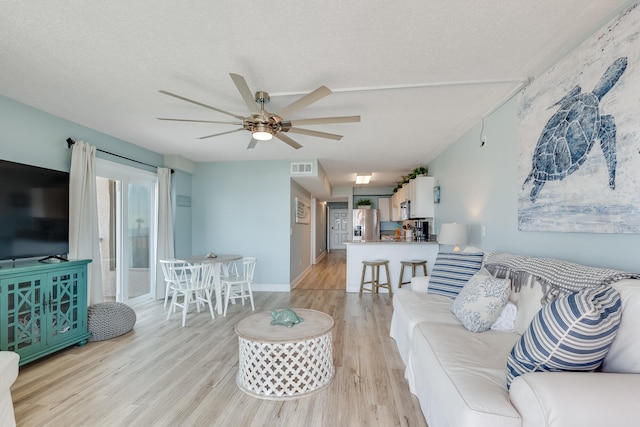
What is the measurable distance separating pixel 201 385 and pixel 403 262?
11.9 ft

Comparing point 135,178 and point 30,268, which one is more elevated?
point 135,178

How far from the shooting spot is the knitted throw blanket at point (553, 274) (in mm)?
1468

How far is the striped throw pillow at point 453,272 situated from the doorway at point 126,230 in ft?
13.9

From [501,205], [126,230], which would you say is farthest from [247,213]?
[501,205]

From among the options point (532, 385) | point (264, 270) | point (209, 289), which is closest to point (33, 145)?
point (209, 289)

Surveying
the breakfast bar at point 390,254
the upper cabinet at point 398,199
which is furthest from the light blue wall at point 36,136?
the upper cabinet at point 398,199

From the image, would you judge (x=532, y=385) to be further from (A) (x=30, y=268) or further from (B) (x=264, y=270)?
(B) (x=264, y=270)

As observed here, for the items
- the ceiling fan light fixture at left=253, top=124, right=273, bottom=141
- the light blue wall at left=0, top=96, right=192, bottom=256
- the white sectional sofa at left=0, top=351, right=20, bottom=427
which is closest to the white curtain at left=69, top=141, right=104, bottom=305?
the light blue wall at left=0, top=96, right=192, bottom=256

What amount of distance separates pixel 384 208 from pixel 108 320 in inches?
305

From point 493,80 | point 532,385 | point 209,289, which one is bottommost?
point 209,289

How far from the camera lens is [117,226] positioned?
4.34 meters

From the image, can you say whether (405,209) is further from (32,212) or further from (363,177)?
(32,212)

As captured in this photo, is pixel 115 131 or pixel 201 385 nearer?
pixel 201 385

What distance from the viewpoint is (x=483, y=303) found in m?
2.04
